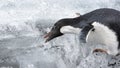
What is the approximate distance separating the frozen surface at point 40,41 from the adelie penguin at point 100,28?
20cm

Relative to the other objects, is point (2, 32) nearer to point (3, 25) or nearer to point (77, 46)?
point (3, 25)

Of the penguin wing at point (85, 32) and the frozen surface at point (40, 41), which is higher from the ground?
the penguin wing at point (85, 32)

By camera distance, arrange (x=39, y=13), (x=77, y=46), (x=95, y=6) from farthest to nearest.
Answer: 1. (x=95, y=6)
2. (x=39, y=13)
3. (x=77, y=46)

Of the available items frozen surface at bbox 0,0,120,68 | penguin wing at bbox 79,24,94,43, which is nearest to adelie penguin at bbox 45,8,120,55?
penguin wing at bbox 79,24,94,43

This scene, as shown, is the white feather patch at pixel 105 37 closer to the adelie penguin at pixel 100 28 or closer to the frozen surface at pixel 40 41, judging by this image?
the adelie penguin at pixel 100 28

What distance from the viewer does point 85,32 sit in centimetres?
442

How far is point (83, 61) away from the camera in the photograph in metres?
4.80

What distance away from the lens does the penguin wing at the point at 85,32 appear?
438 cm

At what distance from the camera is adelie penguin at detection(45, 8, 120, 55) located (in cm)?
442

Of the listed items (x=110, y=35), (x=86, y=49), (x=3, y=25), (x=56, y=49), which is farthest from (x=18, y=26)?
(x=110, y=35)

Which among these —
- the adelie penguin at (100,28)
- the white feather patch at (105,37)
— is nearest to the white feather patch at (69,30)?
the adelie penguin at (100,28)

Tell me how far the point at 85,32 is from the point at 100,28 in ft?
0.57

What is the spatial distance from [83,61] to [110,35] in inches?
22.1

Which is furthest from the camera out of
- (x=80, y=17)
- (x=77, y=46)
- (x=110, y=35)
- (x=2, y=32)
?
(x=2, y=32)
